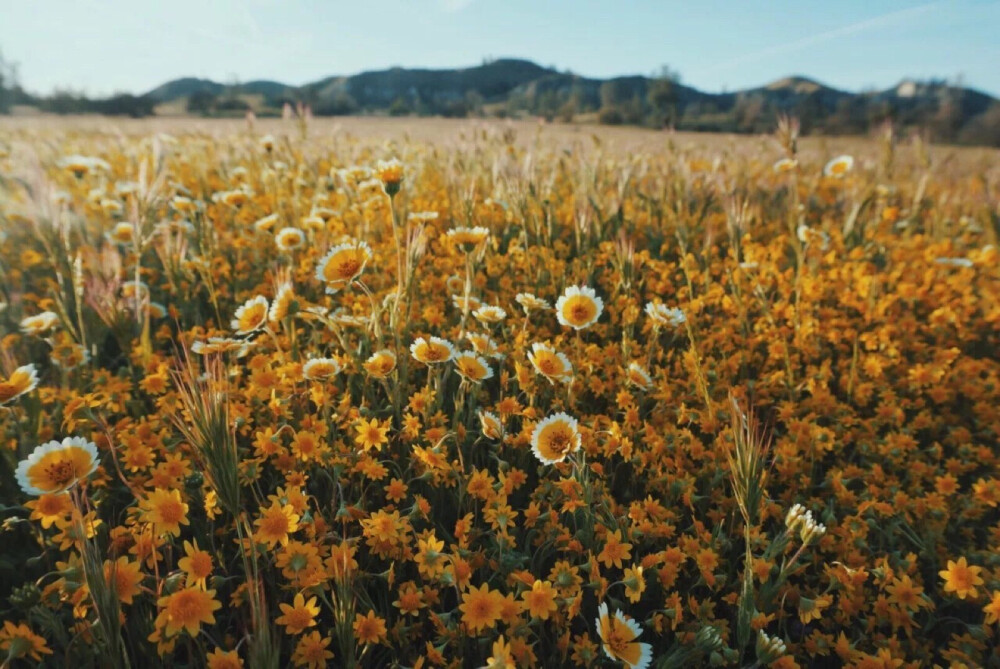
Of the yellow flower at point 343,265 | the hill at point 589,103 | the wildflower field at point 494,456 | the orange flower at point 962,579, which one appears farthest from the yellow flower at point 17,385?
the hill at point 589,103

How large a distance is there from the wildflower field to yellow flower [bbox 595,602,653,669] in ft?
0.03

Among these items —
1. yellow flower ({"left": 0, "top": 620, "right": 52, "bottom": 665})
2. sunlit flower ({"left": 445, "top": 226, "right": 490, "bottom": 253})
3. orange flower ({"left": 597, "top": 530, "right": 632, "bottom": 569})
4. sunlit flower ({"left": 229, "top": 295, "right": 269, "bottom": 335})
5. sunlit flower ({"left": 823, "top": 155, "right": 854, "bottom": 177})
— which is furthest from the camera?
sunlit flower ({"left": 823, "top": 155, "right": 854, "bottom": 177})

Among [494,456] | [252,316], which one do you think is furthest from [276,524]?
[252,316]

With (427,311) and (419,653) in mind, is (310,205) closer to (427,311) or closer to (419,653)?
(427,311)

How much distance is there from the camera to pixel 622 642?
1.31 m

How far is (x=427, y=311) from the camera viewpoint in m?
2.51

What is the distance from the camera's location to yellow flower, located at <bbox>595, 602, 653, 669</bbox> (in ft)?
4.18

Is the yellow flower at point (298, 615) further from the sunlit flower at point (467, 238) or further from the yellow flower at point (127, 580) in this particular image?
the sunlit flower at point (467, 238)

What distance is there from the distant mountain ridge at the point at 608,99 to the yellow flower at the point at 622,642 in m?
4.95

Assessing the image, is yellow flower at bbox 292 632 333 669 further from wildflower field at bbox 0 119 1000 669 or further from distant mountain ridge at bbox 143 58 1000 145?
distant mountain ridge at bbox 143 58 1000 145

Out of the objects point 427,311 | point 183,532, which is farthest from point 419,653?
point 427,311

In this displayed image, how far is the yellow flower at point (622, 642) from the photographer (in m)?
1.28

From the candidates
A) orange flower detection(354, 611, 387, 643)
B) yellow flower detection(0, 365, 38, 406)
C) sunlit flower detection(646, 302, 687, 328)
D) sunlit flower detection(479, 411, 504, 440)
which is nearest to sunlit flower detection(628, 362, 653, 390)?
sunlit flower detection(646, 302, 687, 328)

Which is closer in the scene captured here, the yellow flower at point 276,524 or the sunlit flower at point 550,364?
the yellow flower at point 276,524
